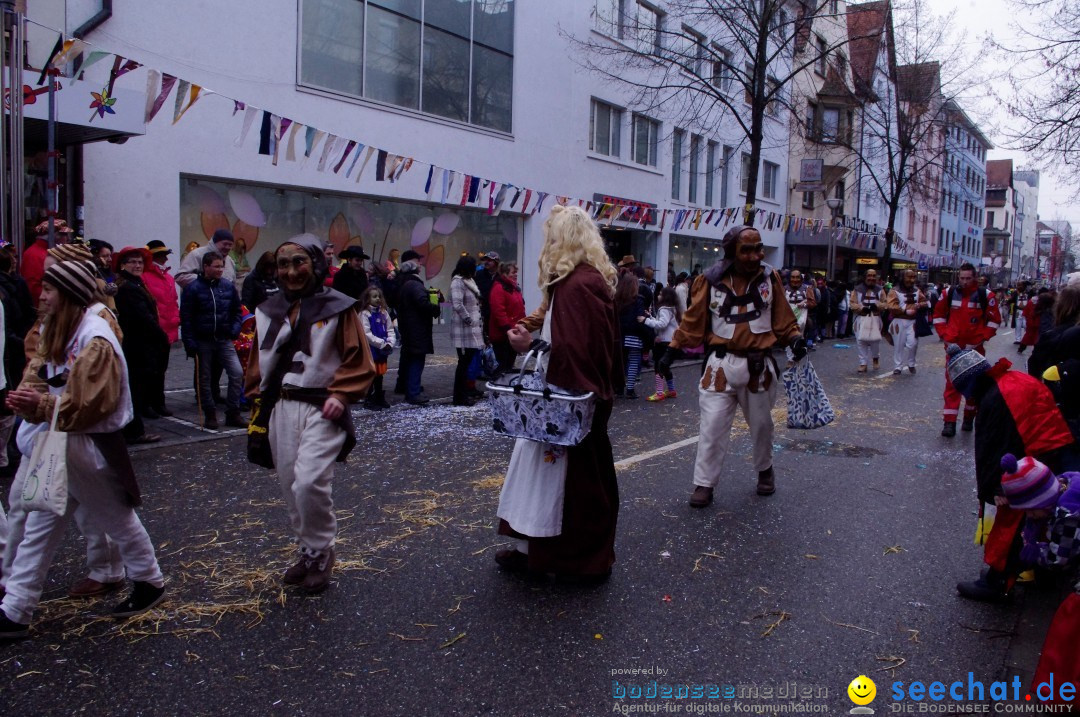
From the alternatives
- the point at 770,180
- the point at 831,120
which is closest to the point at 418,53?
the point at 770,180

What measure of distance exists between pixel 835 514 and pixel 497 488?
2.32 meters

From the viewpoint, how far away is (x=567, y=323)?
409cm

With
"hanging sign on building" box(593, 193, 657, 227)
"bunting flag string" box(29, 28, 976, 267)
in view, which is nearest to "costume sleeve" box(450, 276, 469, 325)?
"bunting flag string" box(29, 28, 976, 267)

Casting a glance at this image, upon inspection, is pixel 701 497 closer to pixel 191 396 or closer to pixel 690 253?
pixel 191 396

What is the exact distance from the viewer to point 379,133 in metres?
16.8

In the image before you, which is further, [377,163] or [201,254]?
[377,163]

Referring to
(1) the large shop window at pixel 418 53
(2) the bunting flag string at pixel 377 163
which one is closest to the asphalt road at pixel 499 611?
(2) the bunting flag string at pixel 377 163

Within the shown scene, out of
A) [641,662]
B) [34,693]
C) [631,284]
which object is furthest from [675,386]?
[34,693]

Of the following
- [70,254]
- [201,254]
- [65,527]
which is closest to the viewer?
[65,527]

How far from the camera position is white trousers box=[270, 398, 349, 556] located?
3.90 m

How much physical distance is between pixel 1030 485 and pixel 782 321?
8.50 feet

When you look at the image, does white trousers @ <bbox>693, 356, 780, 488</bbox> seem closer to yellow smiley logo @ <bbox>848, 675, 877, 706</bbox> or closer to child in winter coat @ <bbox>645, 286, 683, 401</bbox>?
yellow smiley logo @ <bbox>848, 675, 877, 706</bbox>

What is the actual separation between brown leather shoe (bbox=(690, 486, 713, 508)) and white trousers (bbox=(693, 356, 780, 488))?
3cm

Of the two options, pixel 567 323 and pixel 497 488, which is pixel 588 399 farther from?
pixel 497 488
